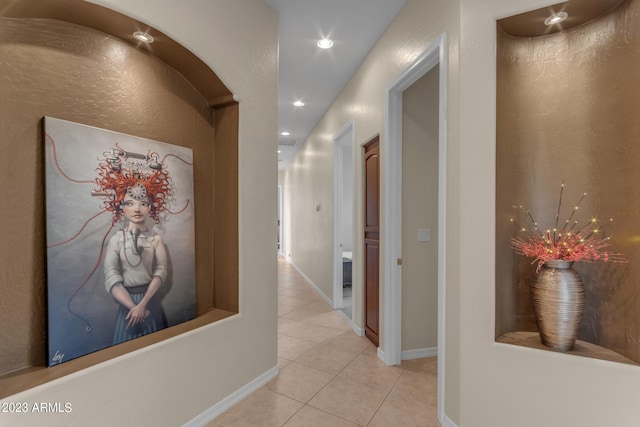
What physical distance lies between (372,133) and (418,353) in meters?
2.20

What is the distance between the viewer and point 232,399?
6.78 feet

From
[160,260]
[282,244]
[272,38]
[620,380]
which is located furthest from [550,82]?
[282,244]

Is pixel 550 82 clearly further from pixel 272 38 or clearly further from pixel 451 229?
pixel 272 38

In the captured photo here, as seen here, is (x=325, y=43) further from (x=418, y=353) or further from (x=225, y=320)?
(x=418, y=353)

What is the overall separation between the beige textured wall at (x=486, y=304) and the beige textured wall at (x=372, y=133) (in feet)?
0.25

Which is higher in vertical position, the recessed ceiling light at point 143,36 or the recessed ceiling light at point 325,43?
the recessed ceiling light at point 325,43

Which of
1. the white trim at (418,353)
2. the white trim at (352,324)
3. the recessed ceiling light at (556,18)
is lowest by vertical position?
the white trim at (352,324)

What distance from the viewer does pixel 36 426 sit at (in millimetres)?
1188

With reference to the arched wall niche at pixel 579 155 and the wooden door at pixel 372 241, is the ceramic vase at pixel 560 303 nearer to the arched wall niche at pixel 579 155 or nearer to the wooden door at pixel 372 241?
the arched wall niche at pixel 579 155

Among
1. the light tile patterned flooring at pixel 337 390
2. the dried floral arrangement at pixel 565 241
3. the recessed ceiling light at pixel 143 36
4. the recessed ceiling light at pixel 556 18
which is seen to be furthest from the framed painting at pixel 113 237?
the recessed ceiling light at pixel 556 18

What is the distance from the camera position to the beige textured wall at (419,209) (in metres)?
2.75

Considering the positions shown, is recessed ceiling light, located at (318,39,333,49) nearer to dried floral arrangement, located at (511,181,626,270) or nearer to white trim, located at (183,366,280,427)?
dried floral arrangement, located at (511,181,626,270)

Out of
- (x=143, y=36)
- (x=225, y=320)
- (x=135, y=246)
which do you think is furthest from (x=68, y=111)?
(x=225, y=320)
